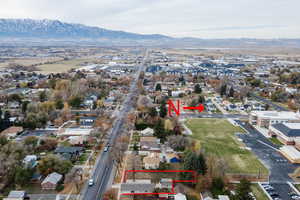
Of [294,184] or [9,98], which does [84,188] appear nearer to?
[294,184]

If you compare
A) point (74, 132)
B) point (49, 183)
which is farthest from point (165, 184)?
point (74, 132)

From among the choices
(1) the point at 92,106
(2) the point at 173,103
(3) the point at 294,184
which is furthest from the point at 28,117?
(3) the point at 294,184

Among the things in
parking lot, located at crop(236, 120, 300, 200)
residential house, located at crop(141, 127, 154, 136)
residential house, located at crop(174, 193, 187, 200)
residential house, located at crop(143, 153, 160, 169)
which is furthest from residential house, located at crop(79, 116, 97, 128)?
parking lot, located at crop(236, 120, 300, 200)

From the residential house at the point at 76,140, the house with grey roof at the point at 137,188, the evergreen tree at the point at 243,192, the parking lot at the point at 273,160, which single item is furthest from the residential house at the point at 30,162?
the parking lot at the point at 273,160

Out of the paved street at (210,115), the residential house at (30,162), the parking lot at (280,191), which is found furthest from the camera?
the paved street at (210,115)

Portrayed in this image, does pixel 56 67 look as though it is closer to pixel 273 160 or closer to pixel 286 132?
pixel 286 132

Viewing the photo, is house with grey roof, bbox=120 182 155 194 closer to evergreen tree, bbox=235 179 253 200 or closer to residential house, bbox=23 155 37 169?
evergreen tree, bbox=235 179 253 200

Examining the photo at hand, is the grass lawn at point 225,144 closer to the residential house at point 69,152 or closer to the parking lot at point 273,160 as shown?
the parking lot at point 273,160
